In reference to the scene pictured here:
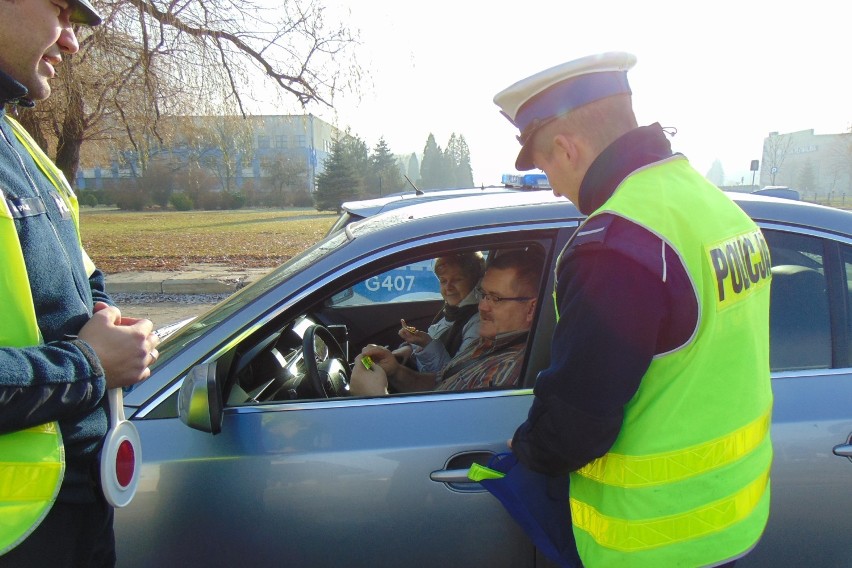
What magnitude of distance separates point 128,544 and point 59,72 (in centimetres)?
888

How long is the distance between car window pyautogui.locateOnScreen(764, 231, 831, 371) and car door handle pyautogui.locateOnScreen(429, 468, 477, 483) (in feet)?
3.32

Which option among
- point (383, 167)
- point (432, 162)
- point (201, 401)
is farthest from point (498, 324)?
point (432, 162)

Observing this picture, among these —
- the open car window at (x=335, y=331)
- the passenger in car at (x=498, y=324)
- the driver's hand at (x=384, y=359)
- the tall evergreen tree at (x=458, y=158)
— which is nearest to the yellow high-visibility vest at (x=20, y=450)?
the open car window at (x=335, y=331)

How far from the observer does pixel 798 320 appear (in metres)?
1.92

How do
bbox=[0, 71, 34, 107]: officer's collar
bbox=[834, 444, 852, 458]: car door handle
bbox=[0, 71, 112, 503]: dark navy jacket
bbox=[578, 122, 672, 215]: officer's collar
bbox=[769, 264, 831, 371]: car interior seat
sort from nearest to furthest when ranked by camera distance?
bbox=[0, 71, 112, 503]: dark navy jacket → bbox=[0, 71, 34, 107]: officer's collar → bbox=[578, 122, 672, 215]: officer's collar → bbox=[834, 444, 852, 458]: car door handle → bbox=[769, 264, 831, 371]: car interior seat

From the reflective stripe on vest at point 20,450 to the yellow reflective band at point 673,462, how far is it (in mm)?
1120

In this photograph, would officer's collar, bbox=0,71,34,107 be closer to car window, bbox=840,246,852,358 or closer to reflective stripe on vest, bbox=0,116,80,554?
reflective stripe on vest, bbox=0,116,80,554

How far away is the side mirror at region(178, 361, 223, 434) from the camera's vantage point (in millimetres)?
1602

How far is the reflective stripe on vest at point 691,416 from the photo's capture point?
124 cm

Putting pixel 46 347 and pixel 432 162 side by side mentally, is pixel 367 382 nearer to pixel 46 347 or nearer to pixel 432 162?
pixel 46 347

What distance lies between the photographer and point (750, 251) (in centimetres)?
135

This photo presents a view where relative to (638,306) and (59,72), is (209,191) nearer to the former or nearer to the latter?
(59,72)

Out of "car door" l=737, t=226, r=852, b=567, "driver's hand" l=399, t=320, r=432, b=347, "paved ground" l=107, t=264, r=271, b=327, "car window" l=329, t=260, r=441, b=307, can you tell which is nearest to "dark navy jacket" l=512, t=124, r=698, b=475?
"car door" l=737, t=226, r=852, b=567

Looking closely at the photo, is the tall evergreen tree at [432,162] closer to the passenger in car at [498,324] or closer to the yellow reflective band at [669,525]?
the passenger in car at [498,324]
